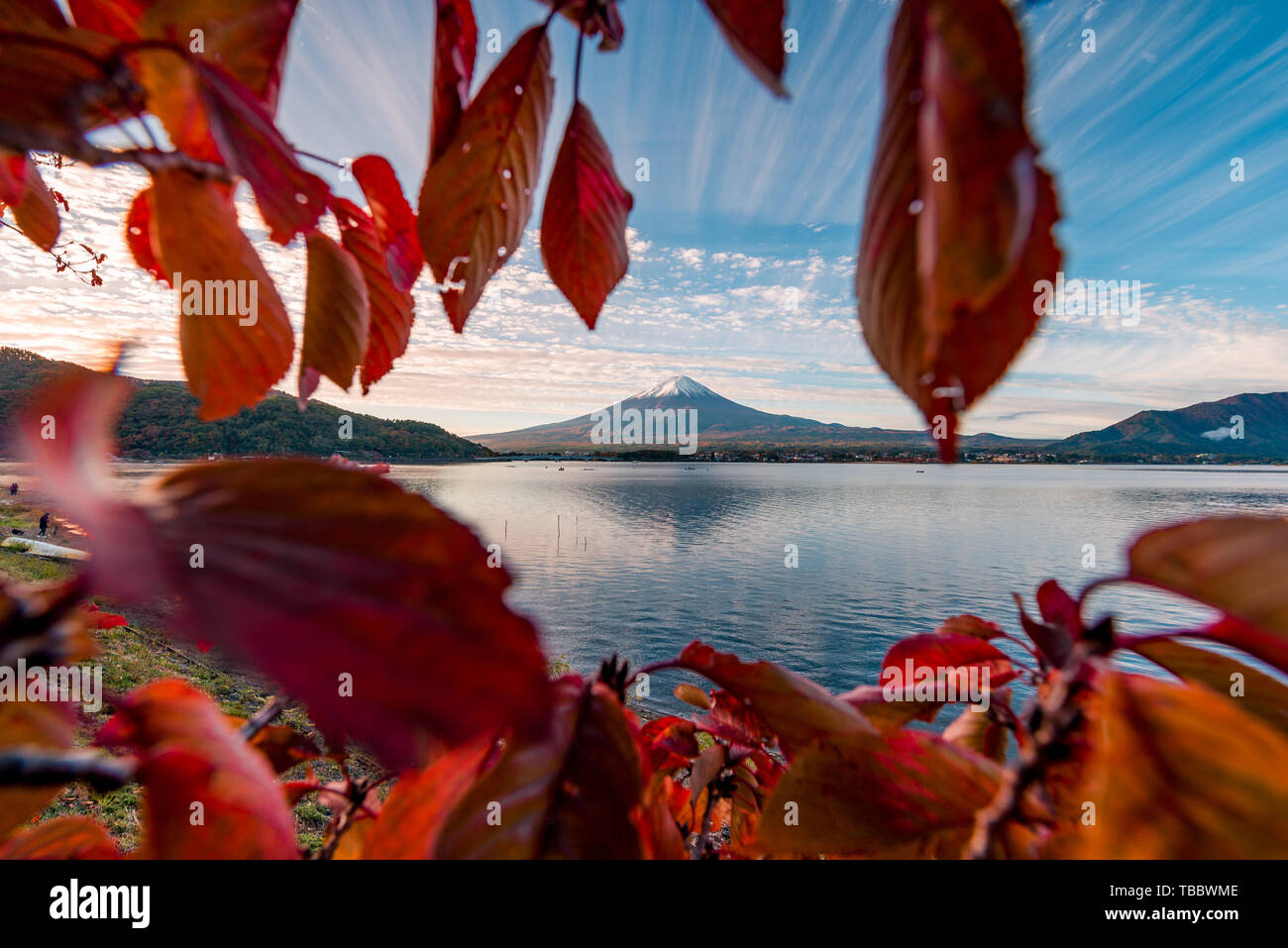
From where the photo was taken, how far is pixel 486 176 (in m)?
0.46

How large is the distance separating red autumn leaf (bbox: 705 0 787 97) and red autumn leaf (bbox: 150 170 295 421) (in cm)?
34

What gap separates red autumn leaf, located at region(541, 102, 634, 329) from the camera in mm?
504

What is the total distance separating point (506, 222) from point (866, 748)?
476mm

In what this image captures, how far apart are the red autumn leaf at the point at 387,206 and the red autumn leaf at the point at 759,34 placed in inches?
15.4

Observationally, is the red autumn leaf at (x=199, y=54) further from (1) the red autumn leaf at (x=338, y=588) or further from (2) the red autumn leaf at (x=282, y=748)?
(2) the red autumn leaf at (x=282, y=748)

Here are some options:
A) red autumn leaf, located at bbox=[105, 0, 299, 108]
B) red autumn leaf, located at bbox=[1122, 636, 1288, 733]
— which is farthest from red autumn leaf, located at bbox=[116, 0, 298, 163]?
red autumn leaf, located at bbox=[1122, 636, 1288, 733]

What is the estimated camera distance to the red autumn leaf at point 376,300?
1.77 ft

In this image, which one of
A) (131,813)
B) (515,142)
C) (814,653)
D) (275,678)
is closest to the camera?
(275,678)

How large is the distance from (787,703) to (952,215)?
324 mm

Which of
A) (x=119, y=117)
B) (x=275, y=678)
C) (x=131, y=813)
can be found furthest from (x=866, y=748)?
(x=131, y=813)

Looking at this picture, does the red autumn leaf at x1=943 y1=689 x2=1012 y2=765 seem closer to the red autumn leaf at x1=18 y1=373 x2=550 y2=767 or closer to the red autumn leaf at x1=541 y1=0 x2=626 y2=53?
the red autumn leaf at x1=18 y1=373 x2=550 y2=767

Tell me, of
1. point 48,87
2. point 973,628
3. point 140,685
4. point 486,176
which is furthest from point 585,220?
point 140,685
